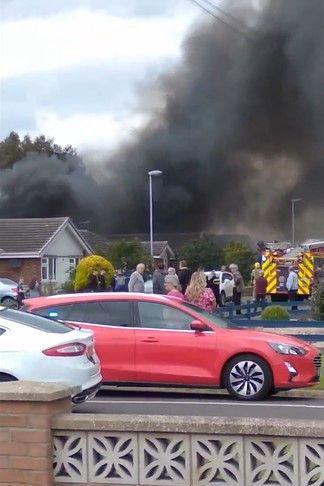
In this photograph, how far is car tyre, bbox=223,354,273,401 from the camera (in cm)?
1258

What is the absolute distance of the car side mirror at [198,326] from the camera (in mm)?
12531

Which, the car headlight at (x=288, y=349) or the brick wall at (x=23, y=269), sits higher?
the brick wall at (x=23, y=269)

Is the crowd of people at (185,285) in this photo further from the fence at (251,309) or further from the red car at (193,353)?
the red car at (193,353)

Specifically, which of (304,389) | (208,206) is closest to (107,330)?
(304,389)

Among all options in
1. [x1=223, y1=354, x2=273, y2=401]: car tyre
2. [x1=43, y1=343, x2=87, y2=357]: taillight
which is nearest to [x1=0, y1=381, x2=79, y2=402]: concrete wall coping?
[x1=43, y1=343, x2=87, y2=357]: taillight

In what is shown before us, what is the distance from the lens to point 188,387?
13.0m

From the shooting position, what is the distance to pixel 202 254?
56625 mm

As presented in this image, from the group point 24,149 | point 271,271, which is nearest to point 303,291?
point 271,271

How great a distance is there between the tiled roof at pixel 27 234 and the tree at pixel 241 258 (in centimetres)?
1023

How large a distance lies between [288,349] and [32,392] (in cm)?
781

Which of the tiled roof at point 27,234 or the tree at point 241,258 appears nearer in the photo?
the tiled roof at point 27,234

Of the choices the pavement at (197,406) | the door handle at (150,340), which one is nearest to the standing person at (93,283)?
the pavement at (197,406)

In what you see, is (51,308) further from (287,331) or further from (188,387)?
(287,331)

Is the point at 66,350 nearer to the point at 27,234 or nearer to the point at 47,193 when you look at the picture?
the point at 27,234
